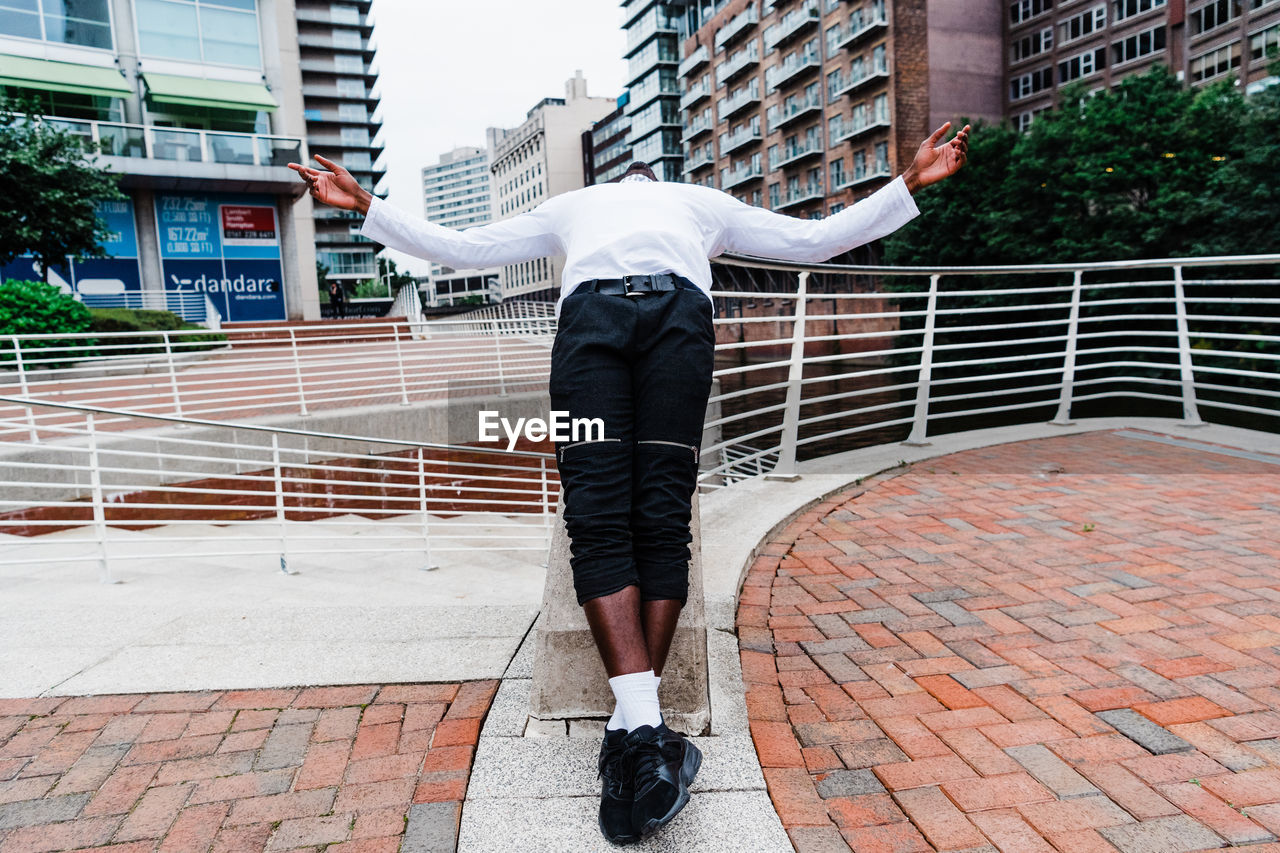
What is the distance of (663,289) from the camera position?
209 centimetres

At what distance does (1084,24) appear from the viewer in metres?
41.3

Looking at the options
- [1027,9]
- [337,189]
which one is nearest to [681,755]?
[337,189]

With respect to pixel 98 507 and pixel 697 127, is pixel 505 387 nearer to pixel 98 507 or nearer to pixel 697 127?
pixel 98 507

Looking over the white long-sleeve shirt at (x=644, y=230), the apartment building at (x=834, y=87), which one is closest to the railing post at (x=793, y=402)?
the white long-sleeve shirt at (x=644, y=230)

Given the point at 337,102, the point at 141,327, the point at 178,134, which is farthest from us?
the point at 337,102

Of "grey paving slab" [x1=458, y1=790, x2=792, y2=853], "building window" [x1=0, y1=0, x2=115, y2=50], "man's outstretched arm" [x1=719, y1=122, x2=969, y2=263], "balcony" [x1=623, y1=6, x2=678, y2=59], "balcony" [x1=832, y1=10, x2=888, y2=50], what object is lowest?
"grey paving slab" [x1=458, y1=790, x2=792, y2=853]

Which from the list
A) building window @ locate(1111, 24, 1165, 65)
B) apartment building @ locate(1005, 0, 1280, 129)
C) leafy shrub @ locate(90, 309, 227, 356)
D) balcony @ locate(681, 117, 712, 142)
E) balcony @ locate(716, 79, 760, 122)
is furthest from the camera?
balcony @ locate(681, 117, 712, 142)

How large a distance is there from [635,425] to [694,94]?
69.0 metres

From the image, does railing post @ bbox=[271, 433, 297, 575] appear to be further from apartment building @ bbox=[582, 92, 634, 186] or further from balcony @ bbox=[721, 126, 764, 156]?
apartment building @ bbox=[582, 92, 634, 186]

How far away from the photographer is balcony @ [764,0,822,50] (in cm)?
4888

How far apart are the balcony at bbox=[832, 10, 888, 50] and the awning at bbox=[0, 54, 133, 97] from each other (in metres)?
34.8

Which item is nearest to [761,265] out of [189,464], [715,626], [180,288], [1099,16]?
[715,626]

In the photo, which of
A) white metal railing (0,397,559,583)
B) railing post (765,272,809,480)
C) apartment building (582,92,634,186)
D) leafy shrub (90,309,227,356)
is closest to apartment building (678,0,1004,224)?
apartment building (582,92,634,186)

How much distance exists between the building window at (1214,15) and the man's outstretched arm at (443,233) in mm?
43461
